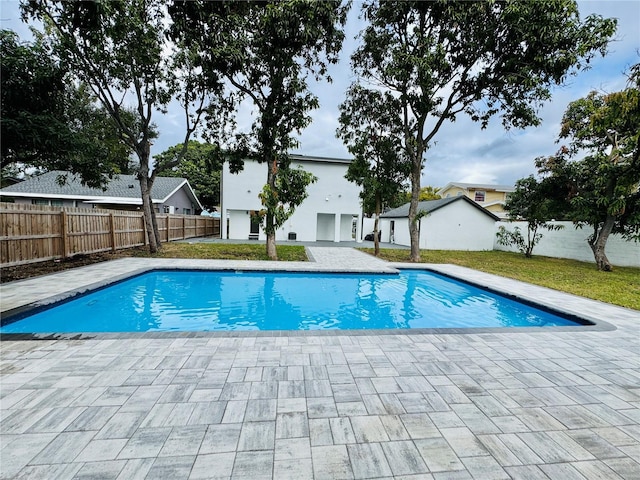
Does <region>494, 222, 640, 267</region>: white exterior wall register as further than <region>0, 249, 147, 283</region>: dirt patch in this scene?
Yes

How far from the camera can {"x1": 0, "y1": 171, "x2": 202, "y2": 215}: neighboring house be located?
17.1m

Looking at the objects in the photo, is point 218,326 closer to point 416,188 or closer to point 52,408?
point 52,408

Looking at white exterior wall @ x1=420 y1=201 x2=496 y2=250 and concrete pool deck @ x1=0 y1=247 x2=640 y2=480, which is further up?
white exterior wall @ x1=420 y1=201 x2=496 y2=250

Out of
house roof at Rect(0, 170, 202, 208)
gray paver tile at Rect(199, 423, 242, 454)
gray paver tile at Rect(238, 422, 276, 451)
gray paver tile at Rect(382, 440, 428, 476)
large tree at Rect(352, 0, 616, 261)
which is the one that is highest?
large tree at Rect(352, 0, 616, 261)

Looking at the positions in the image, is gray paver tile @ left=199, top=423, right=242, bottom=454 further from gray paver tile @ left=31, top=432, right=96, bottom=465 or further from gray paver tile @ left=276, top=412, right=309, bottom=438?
gray paver tile @ left=31, top=432, right=96, bottom=465

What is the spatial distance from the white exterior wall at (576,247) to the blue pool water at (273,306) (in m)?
10.2

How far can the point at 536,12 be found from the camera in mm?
8203

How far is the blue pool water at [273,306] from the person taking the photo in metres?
4.91

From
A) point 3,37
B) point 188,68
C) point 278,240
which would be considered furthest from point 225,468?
point 278,240

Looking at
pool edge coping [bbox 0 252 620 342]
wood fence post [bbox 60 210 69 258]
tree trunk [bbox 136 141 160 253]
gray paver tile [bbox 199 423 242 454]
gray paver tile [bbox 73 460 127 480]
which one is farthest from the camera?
tree trunk [bbox 136 141 160 253]

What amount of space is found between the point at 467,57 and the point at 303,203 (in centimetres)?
1177

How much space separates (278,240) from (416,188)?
986 cm

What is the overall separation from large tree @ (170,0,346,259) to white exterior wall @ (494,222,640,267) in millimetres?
14164

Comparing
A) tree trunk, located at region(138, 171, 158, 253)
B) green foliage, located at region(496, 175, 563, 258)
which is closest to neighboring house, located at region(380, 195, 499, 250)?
green foliage, located at region(496, 175, 563, 258)
